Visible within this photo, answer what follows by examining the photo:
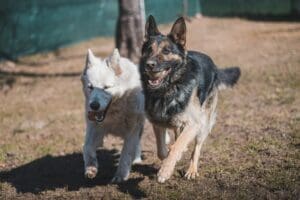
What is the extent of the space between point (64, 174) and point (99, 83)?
161 centimetres

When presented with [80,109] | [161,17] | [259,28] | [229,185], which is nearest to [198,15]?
[161,17]

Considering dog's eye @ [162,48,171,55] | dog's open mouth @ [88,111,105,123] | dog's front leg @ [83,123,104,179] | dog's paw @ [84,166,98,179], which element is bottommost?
dog's paw @ [84,166,98,179]

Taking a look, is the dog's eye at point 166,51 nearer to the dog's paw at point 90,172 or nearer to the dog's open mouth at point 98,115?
the dog's open mouth at point 98,115

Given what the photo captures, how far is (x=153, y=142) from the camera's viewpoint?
336 inches

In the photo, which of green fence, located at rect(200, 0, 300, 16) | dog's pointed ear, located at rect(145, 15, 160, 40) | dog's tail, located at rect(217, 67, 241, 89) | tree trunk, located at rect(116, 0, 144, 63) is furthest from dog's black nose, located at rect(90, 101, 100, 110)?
green fence, located at rect(200, 0, 300, 16)

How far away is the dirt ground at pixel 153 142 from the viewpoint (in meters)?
6.35

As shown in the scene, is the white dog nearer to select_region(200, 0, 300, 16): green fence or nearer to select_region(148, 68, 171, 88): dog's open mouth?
select_region(148, 68, 171, 88): dog's open mouth

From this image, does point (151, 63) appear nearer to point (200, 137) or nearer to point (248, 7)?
point (200, 137)

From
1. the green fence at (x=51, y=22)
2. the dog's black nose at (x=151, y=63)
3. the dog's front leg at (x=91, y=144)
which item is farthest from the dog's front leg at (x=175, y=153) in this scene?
the green fence at (x=51, y=22)

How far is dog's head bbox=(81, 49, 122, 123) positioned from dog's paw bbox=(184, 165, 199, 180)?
118 cm

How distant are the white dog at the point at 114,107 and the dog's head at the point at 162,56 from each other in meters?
0.46

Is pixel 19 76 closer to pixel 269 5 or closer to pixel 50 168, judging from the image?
pixel 50 168

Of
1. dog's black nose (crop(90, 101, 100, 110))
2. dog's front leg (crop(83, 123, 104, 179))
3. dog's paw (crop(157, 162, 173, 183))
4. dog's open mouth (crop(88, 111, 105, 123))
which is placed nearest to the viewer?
dog's paw (crop(157, 162, 173, 183))

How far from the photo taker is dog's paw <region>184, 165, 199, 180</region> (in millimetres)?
6621
